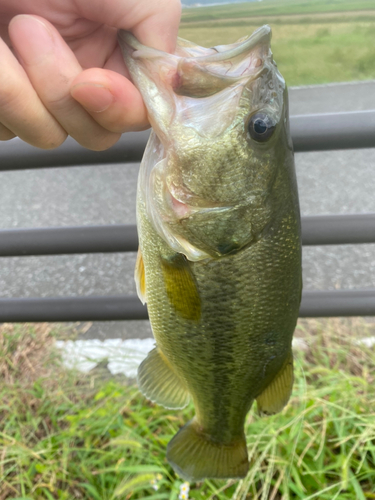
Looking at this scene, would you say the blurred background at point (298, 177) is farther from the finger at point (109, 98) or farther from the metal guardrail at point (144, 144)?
the finger at point (109, 98)

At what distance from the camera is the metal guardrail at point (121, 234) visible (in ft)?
3.25

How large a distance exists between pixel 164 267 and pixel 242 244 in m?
0.17

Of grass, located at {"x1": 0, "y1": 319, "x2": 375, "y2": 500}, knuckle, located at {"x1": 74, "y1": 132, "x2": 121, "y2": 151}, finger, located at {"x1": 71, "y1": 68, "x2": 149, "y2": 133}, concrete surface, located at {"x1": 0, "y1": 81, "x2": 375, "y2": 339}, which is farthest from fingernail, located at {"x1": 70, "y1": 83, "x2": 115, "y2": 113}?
concrete surface, located at {"x1": 0, "y1": 81, "x2": 375, "y2": 339}

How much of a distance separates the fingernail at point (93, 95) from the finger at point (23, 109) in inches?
3.2

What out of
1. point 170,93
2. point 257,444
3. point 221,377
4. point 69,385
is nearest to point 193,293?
point 221,377

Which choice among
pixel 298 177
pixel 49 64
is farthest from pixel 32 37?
pixel 298 177

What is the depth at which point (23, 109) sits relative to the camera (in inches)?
25.7

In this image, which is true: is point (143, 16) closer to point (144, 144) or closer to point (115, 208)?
point (144, 144)

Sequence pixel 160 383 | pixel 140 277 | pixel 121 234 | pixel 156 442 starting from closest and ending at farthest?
pixel 140 277
pixel 160 383
pixel 121 234
pixel 156 442

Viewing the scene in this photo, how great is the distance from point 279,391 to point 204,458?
0.90 ft

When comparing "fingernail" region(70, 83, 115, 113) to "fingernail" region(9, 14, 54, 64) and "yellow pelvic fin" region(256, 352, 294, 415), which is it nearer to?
"fingernail" region(9, 14, 54, 64)

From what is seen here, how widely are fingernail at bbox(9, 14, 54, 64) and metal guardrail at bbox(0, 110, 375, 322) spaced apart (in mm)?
415

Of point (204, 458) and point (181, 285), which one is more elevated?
point (181, 285)

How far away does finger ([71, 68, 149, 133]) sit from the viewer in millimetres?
608
